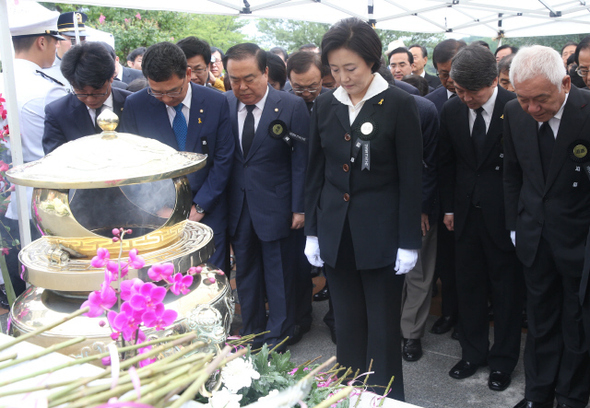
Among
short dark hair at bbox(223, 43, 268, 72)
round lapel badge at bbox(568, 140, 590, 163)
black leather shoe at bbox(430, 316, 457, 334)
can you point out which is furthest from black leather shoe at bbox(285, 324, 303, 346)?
round lapel badge at bbox(568, 140, 590, 163)

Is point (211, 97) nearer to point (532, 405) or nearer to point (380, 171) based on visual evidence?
point (380, 171)

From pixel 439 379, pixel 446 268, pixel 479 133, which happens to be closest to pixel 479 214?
pixel 479 133

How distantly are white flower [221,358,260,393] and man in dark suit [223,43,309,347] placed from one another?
6.69 ft

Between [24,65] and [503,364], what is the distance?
12.0ft

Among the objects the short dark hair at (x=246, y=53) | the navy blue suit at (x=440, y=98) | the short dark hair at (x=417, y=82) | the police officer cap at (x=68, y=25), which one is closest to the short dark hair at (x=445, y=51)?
the short dark hair at (x=417, y=82)

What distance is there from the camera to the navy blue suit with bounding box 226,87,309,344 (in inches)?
136

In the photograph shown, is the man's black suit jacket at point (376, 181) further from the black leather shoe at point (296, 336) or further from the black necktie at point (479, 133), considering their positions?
the black leather shoe at point (296, 336)

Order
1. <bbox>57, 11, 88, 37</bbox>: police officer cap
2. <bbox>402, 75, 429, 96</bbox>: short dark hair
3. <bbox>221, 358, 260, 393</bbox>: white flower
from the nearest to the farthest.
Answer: <bbox>221, 358, 260, 393</bbox>: white flower → <bbox>402, 75, 429, 96</bbox>: short dark hair → <bbox>57, 11, 88, 37</bbox>: police officer cap

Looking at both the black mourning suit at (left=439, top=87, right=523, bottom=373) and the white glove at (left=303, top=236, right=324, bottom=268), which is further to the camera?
the black mourning suit at (left=439, top=87, right=523, bottom=373)

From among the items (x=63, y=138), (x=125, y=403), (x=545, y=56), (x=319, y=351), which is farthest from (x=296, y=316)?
(x=125, y=403)

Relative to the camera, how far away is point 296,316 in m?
4.03

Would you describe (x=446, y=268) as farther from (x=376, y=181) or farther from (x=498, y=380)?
(x=376, y=181)

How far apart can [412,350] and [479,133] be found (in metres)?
1.53

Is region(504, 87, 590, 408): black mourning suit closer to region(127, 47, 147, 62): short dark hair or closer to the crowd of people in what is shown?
the crowd of people
